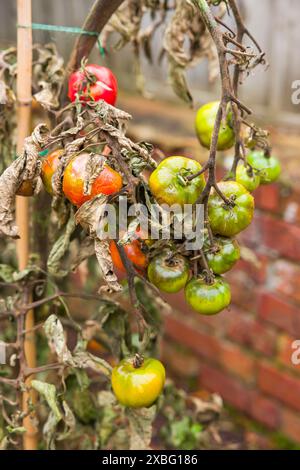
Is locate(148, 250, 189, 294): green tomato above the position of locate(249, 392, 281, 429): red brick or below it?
above

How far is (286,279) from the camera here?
4.80ft

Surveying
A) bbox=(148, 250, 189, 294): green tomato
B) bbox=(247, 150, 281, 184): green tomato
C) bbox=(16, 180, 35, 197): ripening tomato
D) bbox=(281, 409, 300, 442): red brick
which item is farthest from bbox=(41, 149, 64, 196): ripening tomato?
bbox=(281, 409, 300, 442): red brick

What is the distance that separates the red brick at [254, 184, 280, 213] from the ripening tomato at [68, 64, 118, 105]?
0.78 meters

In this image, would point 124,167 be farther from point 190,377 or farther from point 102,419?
point 190,377

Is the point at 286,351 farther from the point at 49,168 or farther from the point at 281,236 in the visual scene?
the point at 49,168

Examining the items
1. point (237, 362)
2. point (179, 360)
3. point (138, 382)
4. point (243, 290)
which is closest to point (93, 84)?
point (138, 382)

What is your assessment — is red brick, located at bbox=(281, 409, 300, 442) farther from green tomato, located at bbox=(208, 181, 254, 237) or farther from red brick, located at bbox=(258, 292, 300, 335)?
green tomato, located at bbox=(208, 181, 254, 237)

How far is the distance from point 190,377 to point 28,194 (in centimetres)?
117

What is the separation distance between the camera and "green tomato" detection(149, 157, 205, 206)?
62cm

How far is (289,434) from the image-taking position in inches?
60.3

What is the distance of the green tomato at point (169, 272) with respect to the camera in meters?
0.65

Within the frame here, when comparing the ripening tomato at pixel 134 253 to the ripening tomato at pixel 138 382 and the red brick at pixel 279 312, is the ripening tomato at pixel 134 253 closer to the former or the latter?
the ripening tomato at pixel 138 382

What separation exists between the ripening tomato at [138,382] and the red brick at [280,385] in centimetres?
85
